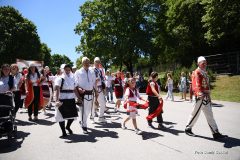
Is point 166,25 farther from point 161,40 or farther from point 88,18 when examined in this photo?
point 88,18

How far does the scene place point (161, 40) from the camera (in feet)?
148

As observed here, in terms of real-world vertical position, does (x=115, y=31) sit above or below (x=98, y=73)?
above

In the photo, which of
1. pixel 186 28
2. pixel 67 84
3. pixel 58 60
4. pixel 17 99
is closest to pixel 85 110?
pixel 67 84

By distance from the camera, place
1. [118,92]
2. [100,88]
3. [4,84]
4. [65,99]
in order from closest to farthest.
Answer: [65,99], [4,84], [100,88], [118,92]

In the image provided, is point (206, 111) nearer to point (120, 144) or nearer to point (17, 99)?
point (120, 144)

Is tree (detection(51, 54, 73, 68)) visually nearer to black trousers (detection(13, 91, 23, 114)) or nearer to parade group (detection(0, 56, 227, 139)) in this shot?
black trousers (detection(13, 91, 23, 114))

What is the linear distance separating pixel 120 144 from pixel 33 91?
5.41 m

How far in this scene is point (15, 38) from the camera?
166 feet

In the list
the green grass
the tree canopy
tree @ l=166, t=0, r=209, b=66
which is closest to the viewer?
the green grass

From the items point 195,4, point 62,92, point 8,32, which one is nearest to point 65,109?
point 62,92

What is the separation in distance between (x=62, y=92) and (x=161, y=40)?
124 ft

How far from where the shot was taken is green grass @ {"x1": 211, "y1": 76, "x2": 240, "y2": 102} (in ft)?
66.0

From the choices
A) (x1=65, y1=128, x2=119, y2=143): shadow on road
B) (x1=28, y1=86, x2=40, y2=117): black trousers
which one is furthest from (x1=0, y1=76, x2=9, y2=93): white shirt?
(x1=65, y1=128, x2=119, y2=143): shadow on road

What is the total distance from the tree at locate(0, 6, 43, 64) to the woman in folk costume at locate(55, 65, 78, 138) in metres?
43.6
